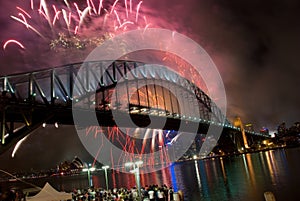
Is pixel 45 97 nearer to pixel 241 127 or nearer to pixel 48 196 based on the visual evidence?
pixel 48 196

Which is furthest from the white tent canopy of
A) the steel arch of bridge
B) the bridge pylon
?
the bridge pylon

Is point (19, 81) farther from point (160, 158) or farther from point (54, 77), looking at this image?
point (160, 158)

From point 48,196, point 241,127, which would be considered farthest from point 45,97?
point 241,127

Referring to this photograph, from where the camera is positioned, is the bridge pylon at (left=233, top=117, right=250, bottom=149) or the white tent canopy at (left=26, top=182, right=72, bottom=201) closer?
the white tent canopy at (left=26, top=182, right=72, bottom=201)

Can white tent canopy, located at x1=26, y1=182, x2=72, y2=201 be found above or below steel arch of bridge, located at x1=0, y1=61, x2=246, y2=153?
below

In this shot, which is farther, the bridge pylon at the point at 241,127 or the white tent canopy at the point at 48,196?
the bridge pylon at the point at 241,127

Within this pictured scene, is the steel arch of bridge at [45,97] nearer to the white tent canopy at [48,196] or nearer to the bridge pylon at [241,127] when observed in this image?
the white tent canopy at [48,196]

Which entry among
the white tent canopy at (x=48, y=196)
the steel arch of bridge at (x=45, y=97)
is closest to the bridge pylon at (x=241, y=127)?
the steel arch of bridge at (x=45, y=97)

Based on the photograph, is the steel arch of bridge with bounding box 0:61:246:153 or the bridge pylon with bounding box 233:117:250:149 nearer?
the steel arch of bridge with bounding box 0:61:246:153

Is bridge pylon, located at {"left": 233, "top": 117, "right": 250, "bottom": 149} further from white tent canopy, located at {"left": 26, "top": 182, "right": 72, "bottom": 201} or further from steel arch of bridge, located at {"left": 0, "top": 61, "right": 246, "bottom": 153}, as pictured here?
white tent canopy, located at {"left": 26, "top": 182, "right": 72, "bottom": 201}

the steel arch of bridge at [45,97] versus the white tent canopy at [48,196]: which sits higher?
the steel arch of bridge at [45,97]

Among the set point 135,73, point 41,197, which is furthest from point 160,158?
point 41,197
